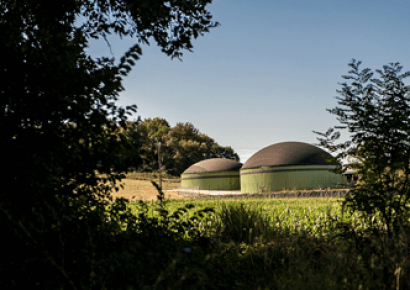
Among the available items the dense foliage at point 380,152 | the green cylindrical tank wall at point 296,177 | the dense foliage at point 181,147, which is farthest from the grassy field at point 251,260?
the dense foliage at point 181,147

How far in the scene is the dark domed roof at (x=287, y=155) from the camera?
24219 millimetres

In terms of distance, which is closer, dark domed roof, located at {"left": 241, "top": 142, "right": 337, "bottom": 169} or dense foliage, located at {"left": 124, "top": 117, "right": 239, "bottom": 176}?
dark domed roof, located at {"left": 241, "top": 142, "right": 337, "bottom": 169}

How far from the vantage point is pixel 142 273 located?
465 centimetres

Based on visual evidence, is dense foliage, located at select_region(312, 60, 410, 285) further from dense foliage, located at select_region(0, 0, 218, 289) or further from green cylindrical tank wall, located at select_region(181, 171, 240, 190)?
green cylindrical tank wall, located at select_region(181, 171, 240, 190)

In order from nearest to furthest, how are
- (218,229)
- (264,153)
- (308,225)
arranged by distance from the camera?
1. (218,229)
2. (308,225)
3. (264,153)

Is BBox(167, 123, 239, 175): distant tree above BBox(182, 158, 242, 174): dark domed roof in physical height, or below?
above

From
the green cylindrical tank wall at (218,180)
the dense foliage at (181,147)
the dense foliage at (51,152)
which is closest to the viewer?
the dense foliage at (51,152)

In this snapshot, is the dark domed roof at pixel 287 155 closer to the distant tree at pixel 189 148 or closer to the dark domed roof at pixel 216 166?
the dark domed roof at pixel 216 166

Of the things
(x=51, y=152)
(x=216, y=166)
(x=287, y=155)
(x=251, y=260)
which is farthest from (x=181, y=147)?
(x=51, y=152)

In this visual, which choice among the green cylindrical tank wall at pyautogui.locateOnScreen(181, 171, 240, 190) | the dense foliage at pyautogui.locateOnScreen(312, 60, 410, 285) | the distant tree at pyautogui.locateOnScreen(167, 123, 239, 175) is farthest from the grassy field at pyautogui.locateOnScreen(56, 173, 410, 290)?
the distant tree at pyautogui.locateOnScreen(167, 123, 239, 175)

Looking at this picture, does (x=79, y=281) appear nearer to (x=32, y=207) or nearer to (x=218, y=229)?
(x=32, y=207)

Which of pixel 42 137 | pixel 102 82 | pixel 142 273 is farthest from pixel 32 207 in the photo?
pixel 142 273

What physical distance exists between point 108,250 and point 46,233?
0.72m

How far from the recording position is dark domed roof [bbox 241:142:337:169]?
24219mm
